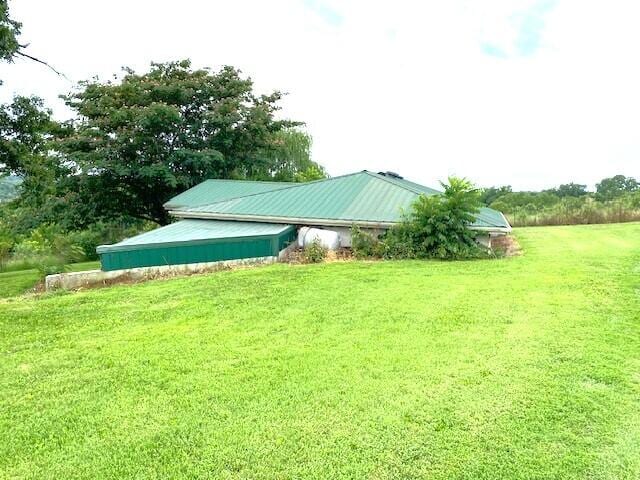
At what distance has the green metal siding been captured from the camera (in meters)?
Result: 8.84

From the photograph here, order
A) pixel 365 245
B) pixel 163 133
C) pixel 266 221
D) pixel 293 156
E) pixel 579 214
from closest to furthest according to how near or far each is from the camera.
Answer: pixel 365 245, pixel 266 221, pixel 579 214, pixel 163 133, pixel 293 156

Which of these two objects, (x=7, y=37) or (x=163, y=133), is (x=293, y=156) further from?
(x=7, y=37)

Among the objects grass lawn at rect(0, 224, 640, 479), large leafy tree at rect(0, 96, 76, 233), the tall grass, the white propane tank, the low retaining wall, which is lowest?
grass lawn at rect(0, 224, 640, 479)

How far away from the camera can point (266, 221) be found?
11539 millimetres

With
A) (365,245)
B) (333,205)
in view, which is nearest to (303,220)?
(333,205)

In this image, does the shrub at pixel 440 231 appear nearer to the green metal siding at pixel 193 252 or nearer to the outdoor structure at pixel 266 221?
the outdoor structure at pixel 266 221

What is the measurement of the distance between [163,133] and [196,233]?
1083cm

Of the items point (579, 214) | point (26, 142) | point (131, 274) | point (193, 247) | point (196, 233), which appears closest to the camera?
point (131, 274)

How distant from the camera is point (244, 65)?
22.2 m

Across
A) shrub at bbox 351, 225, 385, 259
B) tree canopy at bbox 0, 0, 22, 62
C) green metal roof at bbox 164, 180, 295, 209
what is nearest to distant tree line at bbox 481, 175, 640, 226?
green metal roof at bbox 164, 180, 295, 209

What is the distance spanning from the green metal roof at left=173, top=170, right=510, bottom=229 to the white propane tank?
0.27m

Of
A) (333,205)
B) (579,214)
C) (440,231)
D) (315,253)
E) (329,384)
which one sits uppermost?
(333,205)

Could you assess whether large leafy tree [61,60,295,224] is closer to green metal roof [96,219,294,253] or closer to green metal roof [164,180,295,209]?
green metal roof [164,180,295,209]

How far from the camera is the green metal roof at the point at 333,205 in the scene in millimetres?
10742
